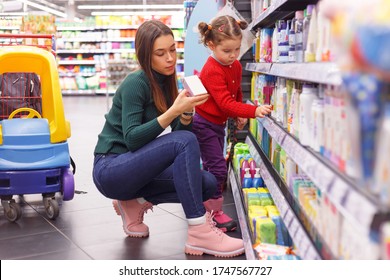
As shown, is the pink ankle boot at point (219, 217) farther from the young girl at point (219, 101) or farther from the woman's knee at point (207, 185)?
the woman's knee at point (207, 185)

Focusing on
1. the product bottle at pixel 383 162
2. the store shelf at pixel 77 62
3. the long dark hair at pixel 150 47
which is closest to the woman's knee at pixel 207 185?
the long dark hair at pixel 150 47

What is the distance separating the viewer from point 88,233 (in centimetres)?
298

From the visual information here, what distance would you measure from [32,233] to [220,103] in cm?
124

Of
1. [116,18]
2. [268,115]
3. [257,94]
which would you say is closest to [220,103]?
[268,115]

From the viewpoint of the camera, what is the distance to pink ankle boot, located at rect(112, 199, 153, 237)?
9.34 feet

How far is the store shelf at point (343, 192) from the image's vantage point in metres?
1.03

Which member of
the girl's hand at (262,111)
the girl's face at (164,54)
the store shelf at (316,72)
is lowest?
the girl's hand at (262,111)

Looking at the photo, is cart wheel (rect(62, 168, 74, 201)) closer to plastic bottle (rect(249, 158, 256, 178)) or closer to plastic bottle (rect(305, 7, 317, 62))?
plastic bottle (rect(249, 158, 256, 178))

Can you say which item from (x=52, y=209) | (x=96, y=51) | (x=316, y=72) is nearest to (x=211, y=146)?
(x=52, y=209)

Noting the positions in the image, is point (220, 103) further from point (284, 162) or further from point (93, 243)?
point (93, 243)

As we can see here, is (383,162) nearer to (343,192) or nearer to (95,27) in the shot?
(343,192)

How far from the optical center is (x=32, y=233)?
299 cm

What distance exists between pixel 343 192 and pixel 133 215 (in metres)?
1.82

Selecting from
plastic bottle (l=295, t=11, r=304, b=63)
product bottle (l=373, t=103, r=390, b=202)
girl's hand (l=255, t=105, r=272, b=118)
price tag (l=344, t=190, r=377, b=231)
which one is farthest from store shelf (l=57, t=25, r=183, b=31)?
product bottle (l=373, t=103, r=390, b=202)
